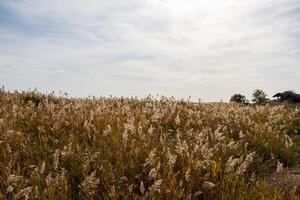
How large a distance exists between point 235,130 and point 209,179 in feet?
14.9

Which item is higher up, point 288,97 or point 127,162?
Answer: point 288,97

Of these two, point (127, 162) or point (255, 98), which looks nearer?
point (127, 162)

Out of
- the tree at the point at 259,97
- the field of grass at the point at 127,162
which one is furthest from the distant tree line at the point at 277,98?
the field of grass at the point at 127,162

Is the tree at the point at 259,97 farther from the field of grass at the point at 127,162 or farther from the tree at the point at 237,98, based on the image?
the field of grass at the point at 127,162

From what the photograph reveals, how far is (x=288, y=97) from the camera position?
25719 mm

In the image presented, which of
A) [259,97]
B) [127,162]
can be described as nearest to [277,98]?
[259,97]

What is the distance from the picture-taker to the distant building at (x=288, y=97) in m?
25.1

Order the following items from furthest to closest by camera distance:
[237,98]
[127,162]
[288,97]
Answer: [237,98] → [288,97] → [127,162]

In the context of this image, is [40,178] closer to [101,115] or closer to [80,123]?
[80,123]

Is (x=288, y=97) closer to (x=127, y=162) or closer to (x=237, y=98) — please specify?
(x=237, y=98)

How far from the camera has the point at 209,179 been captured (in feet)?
16.8

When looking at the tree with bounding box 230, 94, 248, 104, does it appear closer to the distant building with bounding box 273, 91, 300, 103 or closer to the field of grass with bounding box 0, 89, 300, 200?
the distant building with bounding box 273, 91, 300, 103

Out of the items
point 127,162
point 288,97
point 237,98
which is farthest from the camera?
point 237,98

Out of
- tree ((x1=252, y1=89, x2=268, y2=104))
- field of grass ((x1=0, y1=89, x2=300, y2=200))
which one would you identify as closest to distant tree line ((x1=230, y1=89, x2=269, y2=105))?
tree ((x1=252, y1=89, x2=268, y2=104))
